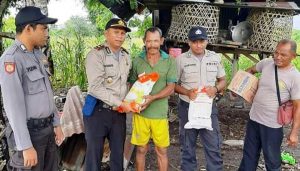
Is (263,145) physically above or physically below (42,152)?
below

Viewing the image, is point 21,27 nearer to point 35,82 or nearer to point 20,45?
point 20,45

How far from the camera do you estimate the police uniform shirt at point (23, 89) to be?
2.39 metres

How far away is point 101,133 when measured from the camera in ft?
11.2

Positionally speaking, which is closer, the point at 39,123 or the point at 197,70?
the point at 39,123

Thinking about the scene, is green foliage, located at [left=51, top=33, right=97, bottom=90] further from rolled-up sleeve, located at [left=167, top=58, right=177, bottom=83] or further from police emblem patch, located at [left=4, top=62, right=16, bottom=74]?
police emblem patch, located at [left=4, top=62, right=16, bottom=74]

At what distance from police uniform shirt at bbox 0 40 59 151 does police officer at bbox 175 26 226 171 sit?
5.12 ft

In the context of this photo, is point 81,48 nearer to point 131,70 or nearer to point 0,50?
point 0,50

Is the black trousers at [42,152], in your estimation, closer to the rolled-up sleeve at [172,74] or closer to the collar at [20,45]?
the collar at [20,45]

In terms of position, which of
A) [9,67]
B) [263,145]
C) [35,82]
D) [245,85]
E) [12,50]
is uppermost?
[12,50]

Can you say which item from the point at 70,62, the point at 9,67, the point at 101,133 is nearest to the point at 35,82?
the point at 9,67

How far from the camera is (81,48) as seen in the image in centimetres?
762

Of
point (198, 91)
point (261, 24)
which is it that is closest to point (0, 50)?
point (198, 91)

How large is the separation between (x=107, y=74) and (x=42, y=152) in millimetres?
1016

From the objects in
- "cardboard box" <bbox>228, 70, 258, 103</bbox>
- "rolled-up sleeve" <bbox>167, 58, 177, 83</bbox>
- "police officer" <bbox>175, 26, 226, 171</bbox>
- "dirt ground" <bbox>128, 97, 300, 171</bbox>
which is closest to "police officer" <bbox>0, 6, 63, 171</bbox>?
"rolled-up sleeve" <bbox>167, 58, 177, 83</bbox>
